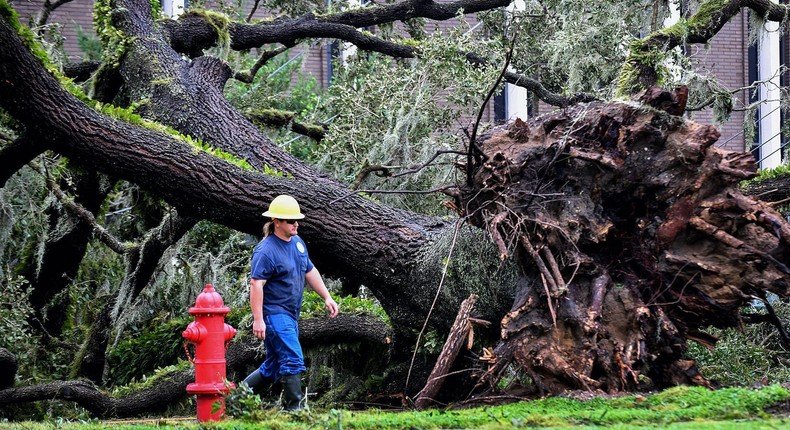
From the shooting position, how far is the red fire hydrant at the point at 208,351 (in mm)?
6258

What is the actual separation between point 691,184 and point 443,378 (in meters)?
2.17

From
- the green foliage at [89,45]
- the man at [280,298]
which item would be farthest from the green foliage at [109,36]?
the green foliage at [89,45]

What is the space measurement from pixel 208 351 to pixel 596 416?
2.60 metres

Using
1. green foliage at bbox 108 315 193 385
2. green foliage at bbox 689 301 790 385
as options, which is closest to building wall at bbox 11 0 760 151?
green foliage at bbox 108 315 193 385

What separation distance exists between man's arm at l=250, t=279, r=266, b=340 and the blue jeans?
3.8 inches

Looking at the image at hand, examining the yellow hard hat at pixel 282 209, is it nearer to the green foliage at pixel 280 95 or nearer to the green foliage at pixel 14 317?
the green foliage at pixel 14 317

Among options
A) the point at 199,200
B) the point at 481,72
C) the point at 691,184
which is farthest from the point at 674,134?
the point at 481,72

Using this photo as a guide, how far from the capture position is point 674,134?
6.71 m

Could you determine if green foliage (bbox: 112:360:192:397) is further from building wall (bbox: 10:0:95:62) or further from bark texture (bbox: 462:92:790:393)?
building wall (bbox: 10:0:95:62)

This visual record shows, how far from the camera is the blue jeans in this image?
6.56 metres

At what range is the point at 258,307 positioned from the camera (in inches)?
257

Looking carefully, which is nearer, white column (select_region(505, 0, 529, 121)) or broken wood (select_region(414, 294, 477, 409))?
broken wood (select_region(414, 294, 477, 409))

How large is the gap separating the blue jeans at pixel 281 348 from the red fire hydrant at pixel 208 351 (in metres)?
0.35

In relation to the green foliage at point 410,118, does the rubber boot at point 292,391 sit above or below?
below
